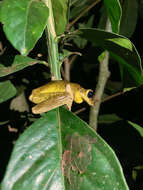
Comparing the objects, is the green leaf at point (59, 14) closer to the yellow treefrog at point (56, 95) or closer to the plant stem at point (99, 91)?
the yellow treefrog at point (56, 95)

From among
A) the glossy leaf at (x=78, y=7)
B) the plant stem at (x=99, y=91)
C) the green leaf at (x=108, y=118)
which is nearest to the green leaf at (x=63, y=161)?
the plant stem at (x=99, y=91)

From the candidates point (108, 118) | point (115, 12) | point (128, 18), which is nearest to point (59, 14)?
point (115, 12)

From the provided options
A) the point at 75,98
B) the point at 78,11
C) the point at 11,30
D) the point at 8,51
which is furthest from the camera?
the point at 78,11

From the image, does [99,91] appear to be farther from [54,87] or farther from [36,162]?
[36,162]

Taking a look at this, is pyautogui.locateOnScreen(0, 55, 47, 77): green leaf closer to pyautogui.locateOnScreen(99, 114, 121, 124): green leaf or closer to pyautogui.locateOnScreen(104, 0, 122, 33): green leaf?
pyautogui.locateOnScreen(104, 0, 122, 33): green leaf

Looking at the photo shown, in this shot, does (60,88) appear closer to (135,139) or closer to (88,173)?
(88,173)

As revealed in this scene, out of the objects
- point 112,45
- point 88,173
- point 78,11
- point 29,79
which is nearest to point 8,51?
point 29,79
